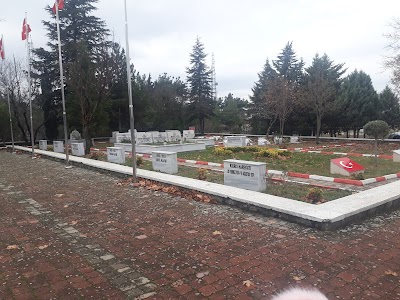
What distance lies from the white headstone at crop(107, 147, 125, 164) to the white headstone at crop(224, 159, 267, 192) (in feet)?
22.8

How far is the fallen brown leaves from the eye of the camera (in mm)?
7243

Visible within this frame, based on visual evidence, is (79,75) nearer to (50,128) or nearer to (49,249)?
(50,128)

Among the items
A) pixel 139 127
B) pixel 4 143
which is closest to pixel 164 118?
pixel 139 127

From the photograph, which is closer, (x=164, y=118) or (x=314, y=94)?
(x=314, y=94)

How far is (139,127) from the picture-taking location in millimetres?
33969

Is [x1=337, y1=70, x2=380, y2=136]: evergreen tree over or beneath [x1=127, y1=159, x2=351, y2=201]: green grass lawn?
over

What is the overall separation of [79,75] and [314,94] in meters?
16.6

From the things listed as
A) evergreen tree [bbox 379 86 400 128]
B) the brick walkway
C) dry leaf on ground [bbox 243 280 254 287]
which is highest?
evergreen tree [bbox 379 86 400 128]

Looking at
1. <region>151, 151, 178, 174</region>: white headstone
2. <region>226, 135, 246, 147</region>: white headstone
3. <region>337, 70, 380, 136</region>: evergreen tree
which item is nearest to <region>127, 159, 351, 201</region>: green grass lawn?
<region>151, 151, 178, 174</region>: white headstone

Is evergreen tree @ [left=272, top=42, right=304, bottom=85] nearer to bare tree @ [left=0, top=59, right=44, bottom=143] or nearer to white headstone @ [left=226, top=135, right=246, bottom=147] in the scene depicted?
white headstone @ [left=226, top=135, right=246, bottom=147]

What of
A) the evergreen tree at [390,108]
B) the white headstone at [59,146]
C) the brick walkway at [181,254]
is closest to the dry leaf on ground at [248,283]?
the brick walkway at [181,254]

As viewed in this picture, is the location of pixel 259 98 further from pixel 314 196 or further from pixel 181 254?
pixel 181 254

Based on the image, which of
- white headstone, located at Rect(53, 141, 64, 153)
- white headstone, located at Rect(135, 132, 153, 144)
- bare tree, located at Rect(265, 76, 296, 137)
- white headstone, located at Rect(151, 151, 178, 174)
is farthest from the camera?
bare tree, located at Rect(265, 76, 296, 137)

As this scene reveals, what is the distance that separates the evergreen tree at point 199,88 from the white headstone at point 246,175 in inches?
1141
